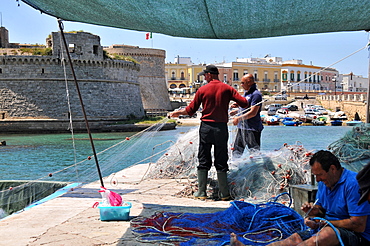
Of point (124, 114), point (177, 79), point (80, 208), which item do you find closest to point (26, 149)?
point (124, 114)

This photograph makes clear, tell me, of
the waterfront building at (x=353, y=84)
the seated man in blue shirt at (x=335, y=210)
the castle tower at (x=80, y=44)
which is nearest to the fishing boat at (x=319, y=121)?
the castle tower at (x=80, y=44)

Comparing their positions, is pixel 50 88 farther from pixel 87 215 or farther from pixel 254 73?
pixel 254 73

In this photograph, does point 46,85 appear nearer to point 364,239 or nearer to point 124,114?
point 124,114

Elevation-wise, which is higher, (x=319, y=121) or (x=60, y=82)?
(x=60, y=82)

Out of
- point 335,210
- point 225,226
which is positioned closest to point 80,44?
point 225,226

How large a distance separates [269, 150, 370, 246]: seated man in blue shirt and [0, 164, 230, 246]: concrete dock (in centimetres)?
129

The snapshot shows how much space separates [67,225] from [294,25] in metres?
2.64

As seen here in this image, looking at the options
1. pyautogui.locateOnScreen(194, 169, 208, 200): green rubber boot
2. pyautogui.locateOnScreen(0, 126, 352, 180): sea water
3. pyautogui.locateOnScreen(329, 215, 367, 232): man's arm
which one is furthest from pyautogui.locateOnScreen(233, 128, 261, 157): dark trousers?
pyautogui.locateOnScreen(0, 126, 352, 180): sea water

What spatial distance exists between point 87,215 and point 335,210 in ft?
8.01

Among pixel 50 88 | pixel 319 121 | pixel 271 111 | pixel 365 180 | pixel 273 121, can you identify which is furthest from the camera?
pixel 271 111

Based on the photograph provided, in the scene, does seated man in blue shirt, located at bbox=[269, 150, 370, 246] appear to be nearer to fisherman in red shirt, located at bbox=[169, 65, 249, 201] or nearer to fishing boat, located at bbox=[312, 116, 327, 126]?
fisherman in red shirt, located at bbox=[169, 65, 249, 201]

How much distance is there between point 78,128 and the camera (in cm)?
3447

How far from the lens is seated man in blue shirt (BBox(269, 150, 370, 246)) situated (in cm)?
265

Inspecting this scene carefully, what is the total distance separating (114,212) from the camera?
4.09 metres
